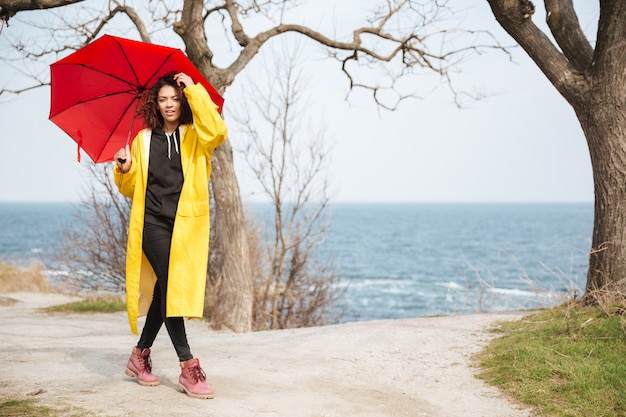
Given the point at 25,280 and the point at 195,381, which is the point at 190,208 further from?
the point at 25,280

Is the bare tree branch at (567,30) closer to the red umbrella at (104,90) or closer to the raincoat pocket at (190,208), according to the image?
the red umbrella at (104,90)

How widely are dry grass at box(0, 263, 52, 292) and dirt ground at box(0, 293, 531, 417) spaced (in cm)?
984

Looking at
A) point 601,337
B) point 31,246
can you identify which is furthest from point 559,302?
point 31,246

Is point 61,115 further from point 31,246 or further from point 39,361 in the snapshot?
point 31,246

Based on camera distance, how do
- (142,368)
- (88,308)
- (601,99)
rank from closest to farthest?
(142,368)
(601,99)
(88,308)

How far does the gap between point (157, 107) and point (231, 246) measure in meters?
6.01

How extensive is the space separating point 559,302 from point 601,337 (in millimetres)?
1904

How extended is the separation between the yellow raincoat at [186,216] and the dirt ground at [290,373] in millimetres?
678

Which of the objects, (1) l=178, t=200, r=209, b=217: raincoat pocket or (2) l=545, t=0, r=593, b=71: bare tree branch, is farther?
(2) l=545, t=0, r=593, b=71: bare tree branch

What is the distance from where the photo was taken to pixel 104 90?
5109 millimetres

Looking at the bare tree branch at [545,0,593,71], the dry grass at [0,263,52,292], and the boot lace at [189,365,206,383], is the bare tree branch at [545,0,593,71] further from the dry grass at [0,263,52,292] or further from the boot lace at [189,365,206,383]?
the dry grass at [0,263,52,292]

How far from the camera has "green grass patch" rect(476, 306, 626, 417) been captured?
15.6 ft

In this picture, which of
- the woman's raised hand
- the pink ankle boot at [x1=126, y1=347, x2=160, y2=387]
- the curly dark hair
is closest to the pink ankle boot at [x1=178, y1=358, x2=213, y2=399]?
the pink ankle boot at [x1=126, y1=347, x2=160, y2=387]

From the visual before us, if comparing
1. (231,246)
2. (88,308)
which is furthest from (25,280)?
(231,246)
